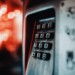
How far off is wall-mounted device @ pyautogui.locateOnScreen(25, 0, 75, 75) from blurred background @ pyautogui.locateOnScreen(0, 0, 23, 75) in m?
0.04

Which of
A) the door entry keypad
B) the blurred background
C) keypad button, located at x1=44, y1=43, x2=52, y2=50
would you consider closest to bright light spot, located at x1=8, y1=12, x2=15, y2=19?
the blurred background

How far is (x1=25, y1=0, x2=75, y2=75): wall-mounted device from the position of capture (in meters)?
0.95

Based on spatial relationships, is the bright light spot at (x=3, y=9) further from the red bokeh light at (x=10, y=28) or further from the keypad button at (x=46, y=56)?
the keypad button at (x=46, y=56)

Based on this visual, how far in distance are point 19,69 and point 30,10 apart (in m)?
0.28

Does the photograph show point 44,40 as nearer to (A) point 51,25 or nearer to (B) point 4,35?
(A) point 51,25

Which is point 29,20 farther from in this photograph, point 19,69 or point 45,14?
point 19,69

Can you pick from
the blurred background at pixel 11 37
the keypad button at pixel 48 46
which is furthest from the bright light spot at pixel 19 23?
the keypad button at pixel 48 46

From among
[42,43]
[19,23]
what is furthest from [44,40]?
[19,23]

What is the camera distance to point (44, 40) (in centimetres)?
103

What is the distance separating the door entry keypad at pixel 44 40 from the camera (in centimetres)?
100

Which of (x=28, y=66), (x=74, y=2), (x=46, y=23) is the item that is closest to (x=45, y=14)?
(x=46, y=23)

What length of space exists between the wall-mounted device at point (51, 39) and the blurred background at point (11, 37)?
0.04 metres

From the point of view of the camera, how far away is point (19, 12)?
113 centimetres

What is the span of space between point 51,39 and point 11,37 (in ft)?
0.75
